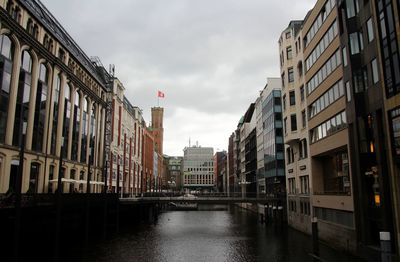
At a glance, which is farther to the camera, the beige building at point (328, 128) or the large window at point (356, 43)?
the beige building at point (328, 128)

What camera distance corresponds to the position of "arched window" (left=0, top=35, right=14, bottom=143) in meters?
35.5

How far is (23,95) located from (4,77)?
4328 mm

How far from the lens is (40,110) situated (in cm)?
4444

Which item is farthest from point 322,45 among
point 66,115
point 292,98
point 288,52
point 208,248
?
point 66,115

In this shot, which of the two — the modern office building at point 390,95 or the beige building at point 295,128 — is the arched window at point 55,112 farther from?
the modern office building at point 390,95

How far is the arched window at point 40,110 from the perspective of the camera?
143 ft

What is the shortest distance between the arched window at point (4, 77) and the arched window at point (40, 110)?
21.9 ft

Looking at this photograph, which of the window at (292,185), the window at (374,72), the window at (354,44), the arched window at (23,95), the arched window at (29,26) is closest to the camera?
the window at (374,72)

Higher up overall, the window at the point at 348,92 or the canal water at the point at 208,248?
the window at the point at 348,92

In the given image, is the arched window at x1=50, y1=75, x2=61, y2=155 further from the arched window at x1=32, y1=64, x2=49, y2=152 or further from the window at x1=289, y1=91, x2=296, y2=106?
the window at x1=289, y1=91, x2=296, y2=106

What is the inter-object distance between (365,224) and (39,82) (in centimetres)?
3900

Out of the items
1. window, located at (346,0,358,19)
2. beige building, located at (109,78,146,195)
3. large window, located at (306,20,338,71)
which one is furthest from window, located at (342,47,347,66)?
beige building, located at (109,78,146,195)

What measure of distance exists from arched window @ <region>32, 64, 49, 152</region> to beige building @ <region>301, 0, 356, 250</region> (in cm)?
3377

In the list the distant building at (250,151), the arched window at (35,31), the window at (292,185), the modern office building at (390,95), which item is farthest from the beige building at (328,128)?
the distant building at (250,151)
